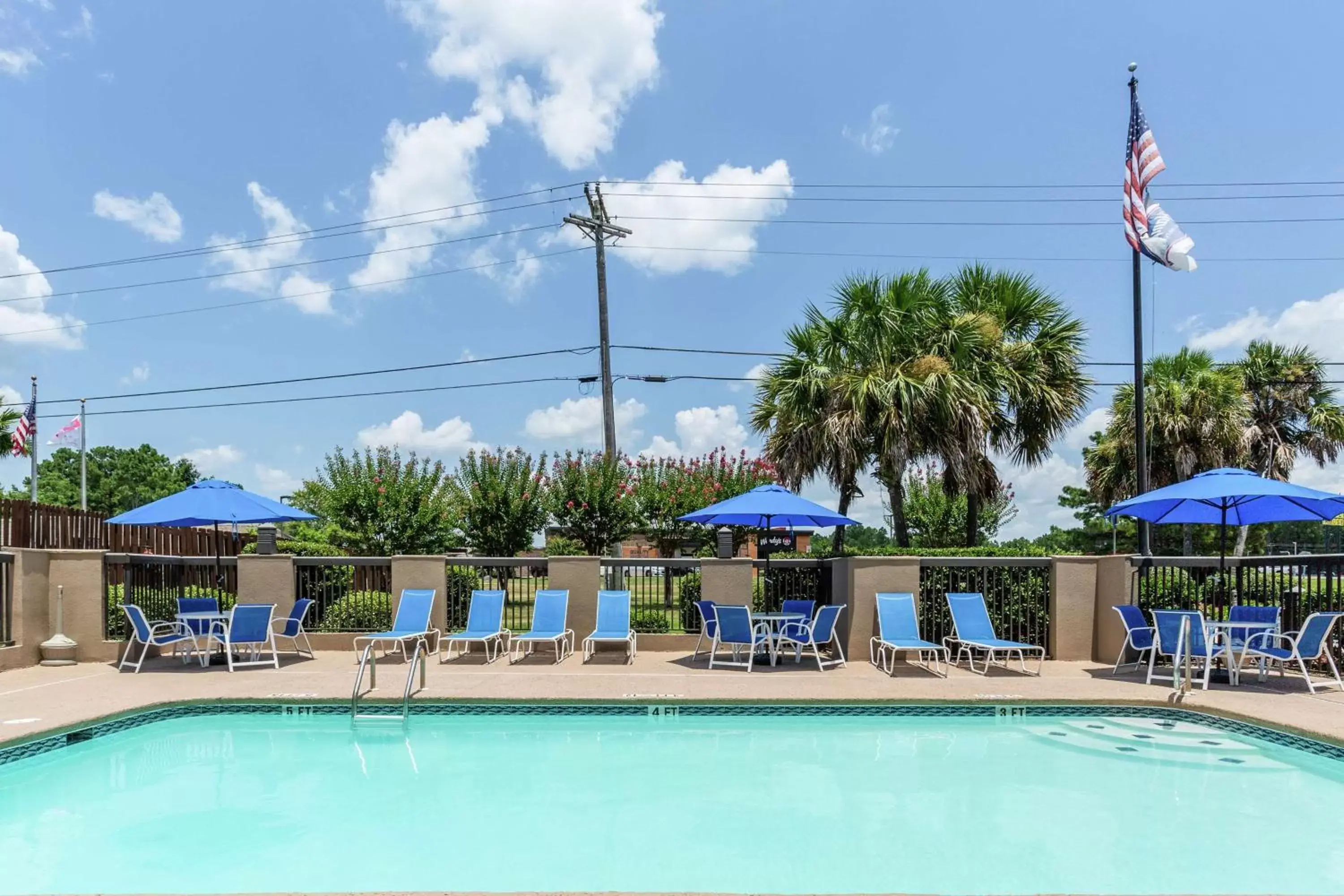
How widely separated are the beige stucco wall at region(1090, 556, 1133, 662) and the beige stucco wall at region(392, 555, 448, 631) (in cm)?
891

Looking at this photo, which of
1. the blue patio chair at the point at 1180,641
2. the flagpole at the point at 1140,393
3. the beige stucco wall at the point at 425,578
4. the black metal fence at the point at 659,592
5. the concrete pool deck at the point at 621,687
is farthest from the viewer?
the black metal fence at the point at 659,592

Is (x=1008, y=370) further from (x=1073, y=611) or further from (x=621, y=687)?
(x=621, y=687)

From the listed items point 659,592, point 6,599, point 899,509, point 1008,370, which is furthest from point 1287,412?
point 6,599

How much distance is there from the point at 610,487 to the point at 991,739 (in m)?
12.1

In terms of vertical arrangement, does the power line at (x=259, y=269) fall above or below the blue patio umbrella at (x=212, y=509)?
above

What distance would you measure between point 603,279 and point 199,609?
474 inches

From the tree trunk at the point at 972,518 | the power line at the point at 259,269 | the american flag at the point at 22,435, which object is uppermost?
the power line at the point at 259,269

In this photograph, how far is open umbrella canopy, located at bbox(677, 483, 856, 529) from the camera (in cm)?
1045

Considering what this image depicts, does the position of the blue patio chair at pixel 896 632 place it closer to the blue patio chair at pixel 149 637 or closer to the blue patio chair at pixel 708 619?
the blue patio chair at pixel 708 619

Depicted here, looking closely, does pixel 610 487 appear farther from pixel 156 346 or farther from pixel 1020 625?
pixel 156 346

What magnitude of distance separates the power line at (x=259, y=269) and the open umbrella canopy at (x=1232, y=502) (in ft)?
52.8

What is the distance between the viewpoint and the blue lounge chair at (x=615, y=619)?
10945mm

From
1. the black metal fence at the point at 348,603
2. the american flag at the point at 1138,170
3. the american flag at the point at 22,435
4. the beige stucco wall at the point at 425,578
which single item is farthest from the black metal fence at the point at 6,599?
the american flag at the point at 22,435

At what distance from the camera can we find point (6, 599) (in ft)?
33.4
